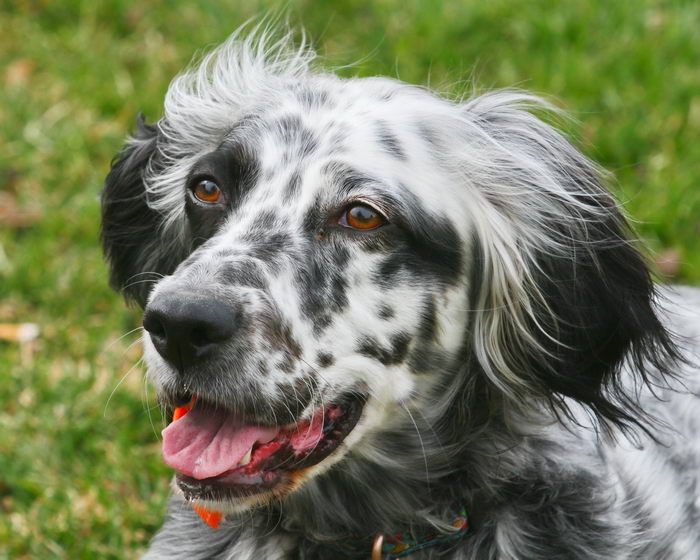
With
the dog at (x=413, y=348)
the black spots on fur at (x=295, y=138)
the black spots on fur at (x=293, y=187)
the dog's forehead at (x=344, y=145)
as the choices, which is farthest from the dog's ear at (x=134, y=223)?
the black spots on fur at (x=293, y=187)

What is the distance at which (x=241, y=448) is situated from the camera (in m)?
3.07

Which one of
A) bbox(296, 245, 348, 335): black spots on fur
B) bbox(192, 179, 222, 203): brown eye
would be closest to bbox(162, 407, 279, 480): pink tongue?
bbox(296, 245, 348, 335): black spots on fur

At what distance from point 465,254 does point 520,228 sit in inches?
7.3

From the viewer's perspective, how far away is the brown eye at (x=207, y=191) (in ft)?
11.3

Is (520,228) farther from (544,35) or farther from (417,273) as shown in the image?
(544,35)

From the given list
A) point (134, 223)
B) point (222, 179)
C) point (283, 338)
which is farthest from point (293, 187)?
point (134, 223)

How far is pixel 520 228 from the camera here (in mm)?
3387

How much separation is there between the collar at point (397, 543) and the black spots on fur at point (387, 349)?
53 centimetres

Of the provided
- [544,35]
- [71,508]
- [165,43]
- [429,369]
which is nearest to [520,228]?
[429,369]

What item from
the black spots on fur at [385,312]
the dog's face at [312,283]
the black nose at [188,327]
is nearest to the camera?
the black nose at [188,327]

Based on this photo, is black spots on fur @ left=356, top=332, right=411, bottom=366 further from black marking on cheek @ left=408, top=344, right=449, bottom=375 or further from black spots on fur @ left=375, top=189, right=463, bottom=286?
black spots on fur @ left=375, top=189, right=463, bottom=286

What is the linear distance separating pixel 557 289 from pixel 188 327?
112cm

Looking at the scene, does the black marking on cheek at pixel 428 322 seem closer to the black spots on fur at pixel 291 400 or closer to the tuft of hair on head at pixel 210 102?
the black spots on fur at pixel 291 400

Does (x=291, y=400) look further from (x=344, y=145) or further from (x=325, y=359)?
(x=344, y=145)
